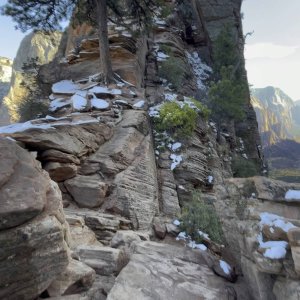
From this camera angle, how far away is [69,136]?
866cm

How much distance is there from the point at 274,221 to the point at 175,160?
869 centimetres

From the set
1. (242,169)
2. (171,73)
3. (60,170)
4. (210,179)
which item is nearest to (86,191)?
(60,170)

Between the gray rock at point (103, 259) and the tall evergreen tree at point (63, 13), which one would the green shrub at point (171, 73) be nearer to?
the tall evergreen tree at point (63, 13)

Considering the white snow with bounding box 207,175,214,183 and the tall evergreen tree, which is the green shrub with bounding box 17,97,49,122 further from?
the white snow with bounding box 207,175,214,183

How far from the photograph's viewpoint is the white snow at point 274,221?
132 inches

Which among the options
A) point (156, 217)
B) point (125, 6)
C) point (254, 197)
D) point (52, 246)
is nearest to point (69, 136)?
point (156, 217)

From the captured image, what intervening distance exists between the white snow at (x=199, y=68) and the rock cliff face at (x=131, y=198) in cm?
573

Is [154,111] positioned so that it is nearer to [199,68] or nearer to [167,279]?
[167,279]

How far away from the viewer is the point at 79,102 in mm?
11680

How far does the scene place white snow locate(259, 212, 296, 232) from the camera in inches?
132

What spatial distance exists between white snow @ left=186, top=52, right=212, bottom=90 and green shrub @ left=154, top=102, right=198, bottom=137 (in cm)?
1110

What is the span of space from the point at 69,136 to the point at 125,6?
12.5 meters

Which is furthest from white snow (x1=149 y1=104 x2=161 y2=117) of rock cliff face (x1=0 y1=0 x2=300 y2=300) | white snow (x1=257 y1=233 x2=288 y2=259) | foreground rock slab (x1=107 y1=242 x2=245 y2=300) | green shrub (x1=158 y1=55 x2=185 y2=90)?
white snow (x1=257 y1=233 x2=288 y2=259)

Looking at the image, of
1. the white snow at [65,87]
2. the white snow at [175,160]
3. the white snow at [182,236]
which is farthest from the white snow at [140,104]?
the white snow at [182,236]
